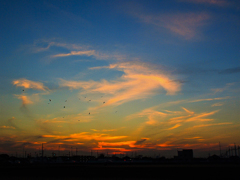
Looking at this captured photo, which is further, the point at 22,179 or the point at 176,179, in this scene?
the point at 22,179

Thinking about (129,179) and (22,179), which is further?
(22,179)

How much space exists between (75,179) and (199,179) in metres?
26.5

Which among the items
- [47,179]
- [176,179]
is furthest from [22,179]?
[176,179]

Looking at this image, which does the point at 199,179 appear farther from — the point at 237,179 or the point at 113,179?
the point at 113,179

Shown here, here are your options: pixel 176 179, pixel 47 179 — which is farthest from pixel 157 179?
pixel 47 179

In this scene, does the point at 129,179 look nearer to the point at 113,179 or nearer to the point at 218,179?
the point at 113,179

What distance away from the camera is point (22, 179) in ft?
179

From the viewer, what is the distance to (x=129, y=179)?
5125cm

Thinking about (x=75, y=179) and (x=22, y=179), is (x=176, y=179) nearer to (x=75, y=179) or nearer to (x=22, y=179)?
(x=75, y=179)

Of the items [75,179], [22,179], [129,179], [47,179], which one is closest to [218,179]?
[129,179]

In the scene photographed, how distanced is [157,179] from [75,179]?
17.7m

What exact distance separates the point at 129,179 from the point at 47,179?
60.1 feet

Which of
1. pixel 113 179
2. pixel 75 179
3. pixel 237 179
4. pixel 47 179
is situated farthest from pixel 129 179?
pixel 237 179

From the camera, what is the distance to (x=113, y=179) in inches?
2024
